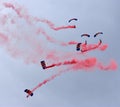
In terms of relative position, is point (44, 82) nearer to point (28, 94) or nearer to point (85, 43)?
point (28, 94)

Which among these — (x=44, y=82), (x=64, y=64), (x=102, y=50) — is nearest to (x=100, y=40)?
(x=102, y=50)

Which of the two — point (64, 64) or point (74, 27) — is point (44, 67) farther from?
point (74, 27)

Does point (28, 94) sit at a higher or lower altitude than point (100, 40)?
lower

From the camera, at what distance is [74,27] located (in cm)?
7862

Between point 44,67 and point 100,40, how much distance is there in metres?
12.1

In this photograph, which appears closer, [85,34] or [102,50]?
[85,34]

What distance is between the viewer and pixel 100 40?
78.2 meters

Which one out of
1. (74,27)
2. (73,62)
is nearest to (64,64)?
(73,62)

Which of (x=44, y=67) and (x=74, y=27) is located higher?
(x=74, y=27)

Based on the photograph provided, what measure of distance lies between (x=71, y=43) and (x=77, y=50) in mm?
3270

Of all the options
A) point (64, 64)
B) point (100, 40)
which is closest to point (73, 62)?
point (64, 64)

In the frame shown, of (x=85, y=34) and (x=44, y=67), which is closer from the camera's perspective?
(x=85, y=34)

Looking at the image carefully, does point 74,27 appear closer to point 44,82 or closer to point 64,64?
point 64,64

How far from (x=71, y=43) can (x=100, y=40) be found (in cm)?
584
